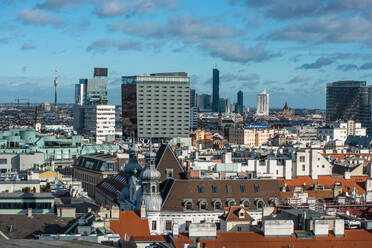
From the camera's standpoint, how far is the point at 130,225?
251ft

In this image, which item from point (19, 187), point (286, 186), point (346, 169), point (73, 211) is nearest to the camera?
point (73, 211)

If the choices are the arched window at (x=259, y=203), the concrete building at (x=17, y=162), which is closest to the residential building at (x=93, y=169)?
the concrete building at (x=17, y=162)

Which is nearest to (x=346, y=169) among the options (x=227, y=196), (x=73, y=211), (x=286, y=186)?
(x=286, y=186)

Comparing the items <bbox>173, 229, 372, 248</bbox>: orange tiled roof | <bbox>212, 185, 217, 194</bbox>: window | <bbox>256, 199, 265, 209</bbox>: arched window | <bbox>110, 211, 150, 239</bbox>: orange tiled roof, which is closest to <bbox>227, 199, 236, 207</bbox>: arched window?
<bbox>212, 185, 217, 194</bbox>: window

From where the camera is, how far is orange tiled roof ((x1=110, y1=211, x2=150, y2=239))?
73875mm

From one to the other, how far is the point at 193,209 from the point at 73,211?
1639cm

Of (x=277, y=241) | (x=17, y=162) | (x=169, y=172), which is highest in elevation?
(x=169, y=172)

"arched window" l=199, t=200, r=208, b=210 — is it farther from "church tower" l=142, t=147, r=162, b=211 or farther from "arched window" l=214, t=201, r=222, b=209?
"church tower" l=142, t=147, r=162, b=211

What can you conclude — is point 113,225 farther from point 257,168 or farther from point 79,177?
point 79,177

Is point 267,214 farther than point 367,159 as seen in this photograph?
No

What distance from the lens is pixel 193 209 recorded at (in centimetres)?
8794

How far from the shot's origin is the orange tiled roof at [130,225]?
7388cm

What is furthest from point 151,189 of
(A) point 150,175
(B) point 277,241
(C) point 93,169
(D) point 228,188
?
(C) point 93,169

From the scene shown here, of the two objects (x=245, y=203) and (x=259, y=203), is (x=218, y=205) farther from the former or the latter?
(x=259, y=203)
